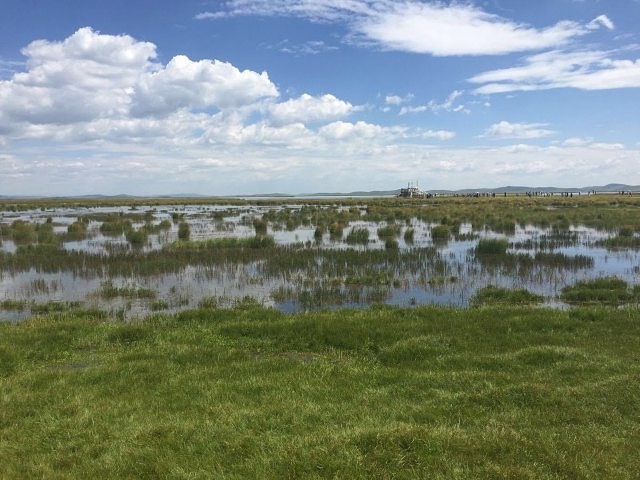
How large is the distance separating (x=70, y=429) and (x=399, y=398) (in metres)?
5.34

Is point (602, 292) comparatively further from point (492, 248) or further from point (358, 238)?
point (358, 238)

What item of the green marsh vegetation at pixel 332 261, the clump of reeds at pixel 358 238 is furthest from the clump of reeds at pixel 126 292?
the clump of reeds at pixel 358 238

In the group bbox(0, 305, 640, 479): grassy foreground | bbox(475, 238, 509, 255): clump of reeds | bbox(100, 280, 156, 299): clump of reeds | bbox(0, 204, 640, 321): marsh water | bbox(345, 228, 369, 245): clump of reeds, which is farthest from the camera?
bbox(345, 228, 369, 245): clump of reeds

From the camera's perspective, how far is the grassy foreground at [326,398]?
5898 mm

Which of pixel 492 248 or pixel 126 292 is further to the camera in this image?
pixel 492 248

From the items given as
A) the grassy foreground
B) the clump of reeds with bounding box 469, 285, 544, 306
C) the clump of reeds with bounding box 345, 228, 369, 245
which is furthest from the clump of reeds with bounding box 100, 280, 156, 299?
the clump of reeds with bounding box 345, 228, 369, 245

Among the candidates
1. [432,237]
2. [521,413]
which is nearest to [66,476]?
[521,413]

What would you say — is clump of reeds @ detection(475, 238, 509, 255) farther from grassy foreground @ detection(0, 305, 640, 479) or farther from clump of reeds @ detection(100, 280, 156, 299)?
clump of reeds @ detection(100, 280, 156, 299)

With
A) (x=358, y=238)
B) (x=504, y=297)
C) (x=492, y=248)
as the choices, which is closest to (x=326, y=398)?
(x=504, y=297)

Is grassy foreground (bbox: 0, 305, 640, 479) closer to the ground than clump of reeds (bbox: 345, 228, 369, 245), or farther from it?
closer to the ground

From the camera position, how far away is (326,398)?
840 centimetres

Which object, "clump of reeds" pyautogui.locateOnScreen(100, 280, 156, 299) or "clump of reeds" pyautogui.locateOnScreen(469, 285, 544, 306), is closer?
"clump of reeds" pyautogui.locateOnScreen(469, 285, 544, 306)

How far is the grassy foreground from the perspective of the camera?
19.4 feet

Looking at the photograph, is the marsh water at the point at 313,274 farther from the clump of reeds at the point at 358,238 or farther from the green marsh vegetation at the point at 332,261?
the clump of reeds at the point at 358,238
